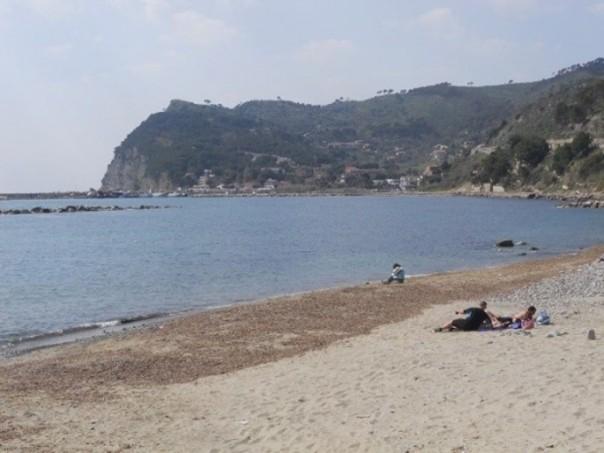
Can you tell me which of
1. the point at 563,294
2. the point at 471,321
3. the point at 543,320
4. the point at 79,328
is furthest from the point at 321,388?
the point at 79,328

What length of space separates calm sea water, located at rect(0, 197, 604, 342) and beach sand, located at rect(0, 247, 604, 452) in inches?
327

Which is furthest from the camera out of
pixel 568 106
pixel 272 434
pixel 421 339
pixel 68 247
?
pixel 568 106

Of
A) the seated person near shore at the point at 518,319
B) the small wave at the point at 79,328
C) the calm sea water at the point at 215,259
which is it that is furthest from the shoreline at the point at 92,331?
the seated person near shore at the point at 518,319

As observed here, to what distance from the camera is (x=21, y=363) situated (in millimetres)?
18281

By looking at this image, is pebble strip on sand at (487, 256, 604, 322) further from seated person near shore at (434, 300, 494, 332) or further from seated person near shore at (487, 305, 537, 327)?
seated person near shore at (434, 300, 494, 332)

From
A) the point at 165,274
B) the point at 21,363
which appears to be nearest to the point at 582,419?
the point at 21,363

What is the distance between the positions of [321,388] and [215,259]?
37.4 m

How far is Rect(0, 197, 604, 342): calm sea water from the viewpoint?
3098 cm

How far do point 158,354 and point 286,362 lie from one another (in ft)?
12.6

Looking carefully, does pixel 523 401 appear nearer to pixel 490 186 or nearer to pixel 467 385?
pixel 467 385

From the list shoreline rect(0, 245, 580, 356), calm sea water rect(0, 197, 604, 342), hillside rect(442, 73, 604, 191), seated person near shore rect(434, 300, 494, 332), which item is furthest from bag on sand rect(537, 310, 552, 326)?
hillside rect(442, 73, 604, 191)

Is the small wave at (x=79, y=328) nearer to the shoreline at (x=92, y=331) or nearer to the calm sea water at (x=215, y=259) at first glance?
the shoreline at (x=92, y=331)

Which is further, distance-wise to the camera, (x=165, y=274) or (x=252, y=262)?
(x=252, y=262)

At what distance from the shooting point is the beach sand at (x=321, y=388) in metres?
10.1
